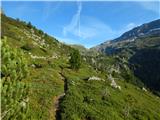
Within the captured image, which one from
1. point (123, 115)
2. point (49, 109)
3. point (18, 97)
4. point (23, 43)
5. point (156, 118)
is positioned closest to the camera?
point (18, 97)

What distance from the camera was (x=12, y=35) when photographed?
490 ft

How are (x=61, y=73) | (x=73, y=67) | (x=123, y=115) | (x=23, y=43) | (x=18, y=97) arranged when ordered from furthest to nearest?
(x=23, y=43) → (x=73, y=67) → (x=61, y=73) → (x=123, y=115) → (x=18, y=97)

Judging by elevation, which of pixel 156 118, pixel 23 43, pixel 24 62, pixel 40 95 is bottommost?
pixel 156 118

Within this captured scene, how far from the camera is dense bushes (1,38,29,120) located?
30.0m

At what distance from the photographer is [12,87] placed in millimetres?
30844

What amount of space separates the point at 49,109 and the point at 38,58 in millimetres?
61359

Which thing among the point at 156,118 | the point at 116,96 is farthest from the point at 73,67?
the point at 156,118

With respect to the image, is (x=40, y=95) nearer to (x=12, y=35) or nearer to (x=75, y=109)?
(x=75, y=109)

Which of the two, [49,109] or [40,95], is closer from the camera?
[49,109]

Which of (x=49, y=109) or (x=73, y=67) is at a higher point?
(x=73, y=67)

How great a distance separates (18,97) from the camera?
32250 mm

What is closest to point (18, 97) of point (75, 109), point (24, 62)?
point (24, 62)

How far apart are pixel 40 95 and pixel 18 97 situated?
130ft

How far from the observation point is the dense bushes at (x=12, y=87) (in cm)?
2997
